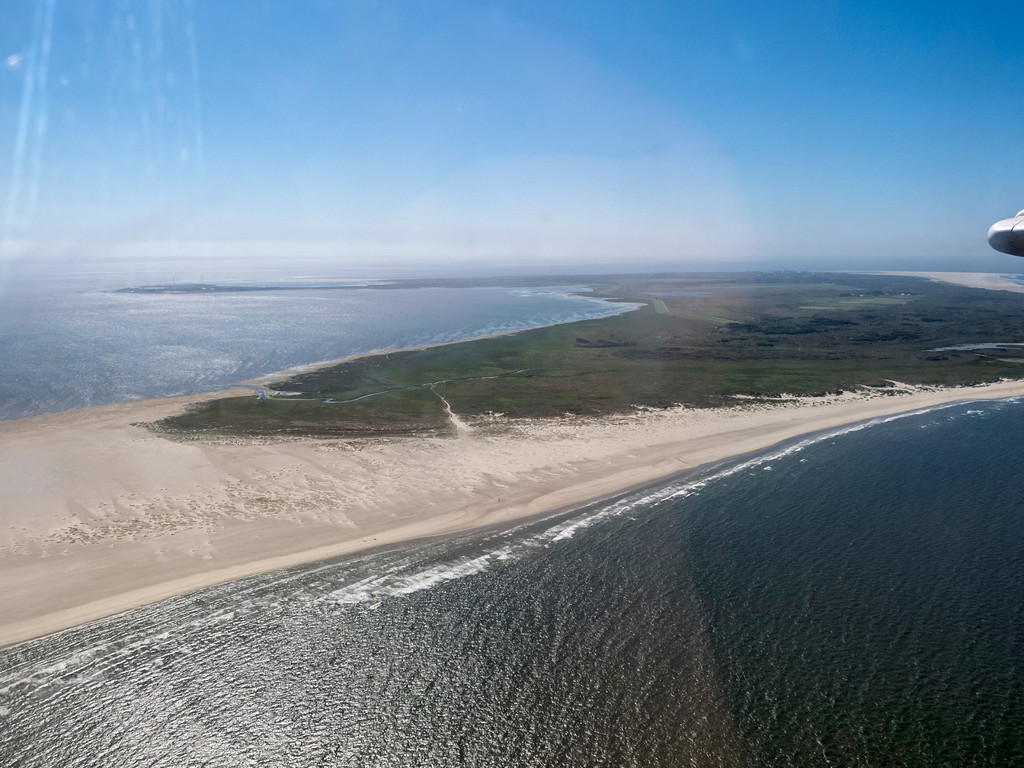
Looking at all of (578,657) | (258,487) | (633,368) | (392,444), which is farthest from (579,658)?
(633,368)

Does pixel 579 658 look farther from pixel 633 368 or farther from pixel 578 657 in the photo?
pixel 633 368

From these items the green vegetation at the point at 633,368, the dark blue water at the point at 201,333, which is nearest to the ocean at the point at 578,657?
the green vegetation at the point at 633,368

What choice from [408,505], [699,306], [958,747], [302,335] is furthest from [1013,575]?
[699,306]

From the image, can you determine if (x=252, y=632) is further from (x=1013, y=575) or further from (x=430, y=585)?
(x=1013, y=575)

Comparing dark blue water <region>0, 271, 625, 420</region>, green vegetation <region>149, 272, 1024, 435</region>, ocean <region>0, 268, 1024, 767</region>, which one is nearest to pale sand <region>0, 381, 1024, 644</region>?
ocean <region>0, 268, 1024, 767</region>

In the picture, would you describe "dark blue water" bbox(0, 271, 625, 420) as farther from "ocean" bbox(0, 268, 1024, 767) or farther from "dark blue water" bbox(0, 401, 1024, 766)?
"ocean" bbox(0, 268, 1024, 767)
